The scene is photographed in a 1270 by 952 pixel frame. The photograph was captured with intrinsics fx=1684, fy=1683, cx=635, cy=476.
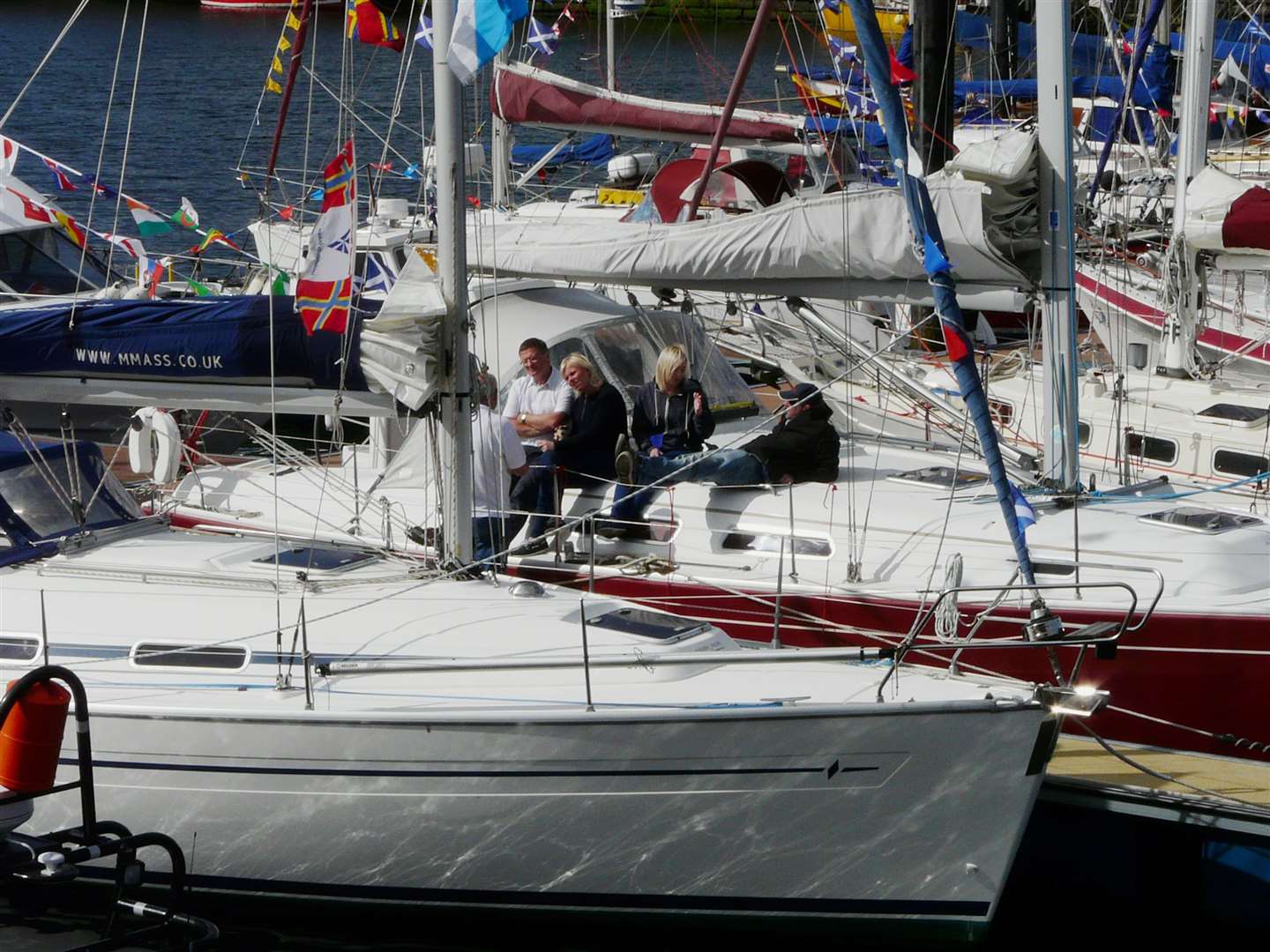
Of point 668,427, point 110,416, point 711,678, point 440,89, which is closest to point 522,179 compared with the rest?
point 110,416

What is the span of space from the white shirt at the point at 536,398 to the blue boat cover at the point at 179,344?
6.49 feet

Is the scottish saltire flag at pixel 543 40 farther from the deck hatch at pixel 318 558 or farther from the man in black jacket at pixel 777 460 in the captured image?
the deck hatch at pixel 318 558

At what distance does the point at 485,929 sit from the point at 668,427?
357 cm

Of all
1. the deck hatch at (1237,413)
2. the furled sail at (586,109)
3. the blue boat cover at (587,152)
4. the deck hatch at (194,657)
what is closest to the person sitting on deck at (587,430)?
the deck hatch at (194,657)

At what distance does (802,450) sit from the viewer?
33.1ft

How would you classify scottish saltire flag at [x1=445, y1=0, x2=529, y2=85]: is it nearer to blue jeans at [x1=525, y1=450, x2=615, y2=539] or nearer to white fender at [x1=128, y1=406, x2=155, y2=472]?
blue jeans at [x1=525, y1=450, x2=615, y2=539]

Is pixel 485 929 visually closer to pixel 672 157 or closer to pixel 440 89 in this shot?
pixel 440 89

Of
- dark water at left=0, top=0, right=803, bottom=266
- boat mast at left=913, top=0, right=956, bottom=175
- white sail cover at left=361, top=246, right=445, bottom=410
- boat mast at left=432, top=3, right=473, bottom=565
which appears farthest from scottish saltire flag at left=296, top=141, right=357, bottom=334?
dark water at left=0, top=0, right=803, bottom=266

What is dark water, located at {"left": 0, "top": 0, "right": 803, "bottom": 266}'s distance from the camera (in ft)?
92.9

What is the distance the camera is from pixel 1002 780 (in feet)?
24.2

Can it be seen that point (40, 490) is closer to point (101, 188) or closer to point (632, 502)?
point (632, 502)

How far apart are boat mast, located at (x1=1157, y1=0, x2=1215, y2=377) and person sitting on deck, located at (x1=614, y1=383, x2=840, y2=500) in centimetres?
446

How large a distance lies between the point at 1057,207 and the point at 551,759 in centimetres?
444

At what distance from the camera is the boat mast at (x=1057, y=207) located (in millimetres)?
9359
